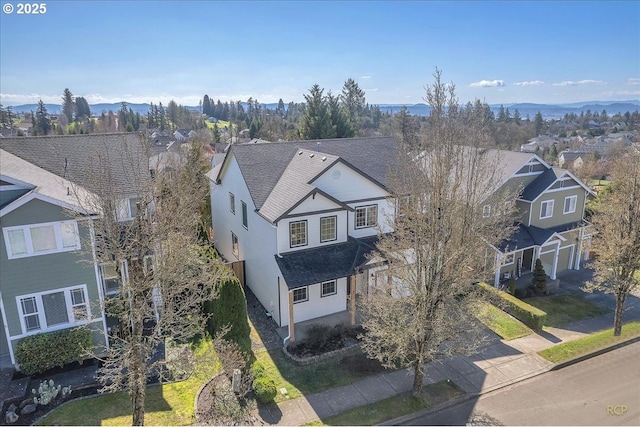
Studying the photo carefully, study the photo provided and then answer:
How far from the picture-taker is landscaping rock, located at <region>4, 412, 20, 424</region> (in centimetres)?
1347

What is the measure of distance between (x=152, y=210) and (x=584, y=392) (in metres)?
18.6

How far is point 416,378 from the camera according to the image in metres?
15.4

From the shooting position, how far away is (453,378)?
1702 centimetres

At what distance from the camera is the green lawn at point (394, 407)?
1423 centimetres

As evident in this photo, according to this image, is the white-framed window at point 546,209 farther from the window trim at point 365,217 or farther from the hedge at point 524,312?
the window trim at point 365,217

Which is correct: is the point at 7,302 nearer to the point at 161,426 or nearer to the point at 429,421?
the point at 161,426

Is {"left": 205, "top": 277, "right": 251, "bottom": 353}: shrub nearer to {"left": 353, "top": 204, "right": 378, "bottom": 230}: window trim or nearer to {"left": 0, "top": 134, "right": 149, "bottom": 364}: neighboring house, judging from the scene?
{"left": 0, "top": 134, "right": 149, "bottom": 364}: neighboring house

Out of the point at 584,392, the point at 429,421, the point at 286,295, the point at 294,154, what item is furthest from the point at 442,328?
the point at 294,154

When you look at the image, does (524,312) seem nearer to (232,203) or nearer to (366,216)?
(366,216)

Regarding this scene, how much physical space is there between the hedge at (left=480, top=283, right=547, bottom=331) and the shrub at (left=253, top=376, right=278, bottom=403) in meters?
12.2

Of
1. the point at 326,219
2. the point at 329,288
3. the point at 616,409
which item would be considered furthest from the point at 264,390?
the point at 616,409

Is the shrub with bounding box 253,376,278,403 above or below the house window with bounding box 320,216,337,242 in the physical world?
below

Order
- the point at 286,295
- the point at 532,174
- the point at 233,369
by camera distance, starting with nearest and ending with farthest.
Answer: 1. the point at 233,369
2. the point at 286,295
3. the point at 532,174

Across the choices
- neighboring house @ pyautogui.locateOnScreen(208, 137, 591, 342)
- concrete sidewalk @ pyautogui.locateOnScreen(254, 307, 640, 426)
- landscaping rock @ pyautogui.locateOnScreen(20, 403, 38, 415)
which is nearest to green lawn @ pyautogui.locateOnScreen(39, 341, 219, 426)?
landscaping rock @ pyautogui.locateOnScreen(20, 403, 38, 415)
